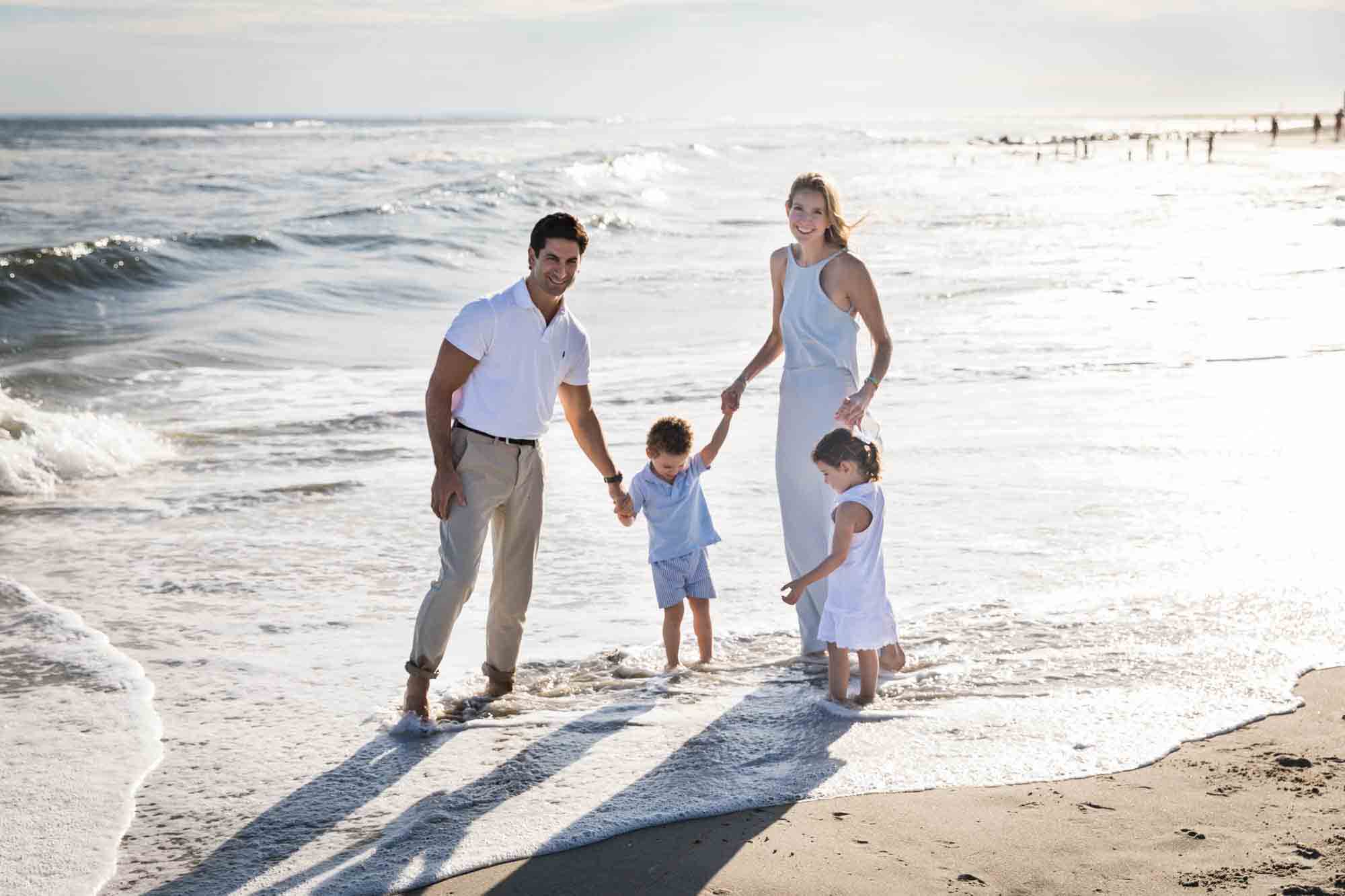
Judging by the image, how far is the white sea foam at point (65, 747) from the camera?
3.81 m

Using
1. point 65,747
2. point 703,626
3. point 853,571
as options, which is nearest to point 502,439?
point 703,626

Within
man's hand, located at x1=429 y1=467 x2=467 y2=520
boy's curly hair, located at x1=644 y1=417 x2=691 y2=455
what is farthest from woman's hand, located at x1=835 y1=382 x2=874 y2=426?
man's hand, located at x1=429 y1=467 x2=467 y2=520

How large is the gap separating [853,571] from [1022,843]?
4.48ft

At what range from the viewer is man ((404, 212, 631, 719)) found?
4.71 metres

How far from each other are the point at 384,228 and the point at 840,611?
24.6m

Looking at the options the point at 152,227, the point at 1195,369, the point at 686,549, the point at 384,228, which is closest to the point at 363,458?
the point at 686,549

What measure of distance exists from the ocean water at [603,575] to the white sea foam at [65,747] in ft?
0.06

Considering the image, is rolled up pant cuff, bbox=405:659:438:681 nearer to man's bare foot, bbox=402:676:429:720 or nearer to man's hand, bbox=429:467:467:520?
man's bare foot, bbox=402:676:429:720

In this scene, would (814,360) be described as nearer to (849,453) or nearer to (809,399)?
(809,399)

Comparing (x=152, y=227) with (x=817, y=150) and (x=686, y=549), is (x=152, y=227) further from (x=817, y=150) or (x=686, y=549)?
(x=817, y=150)

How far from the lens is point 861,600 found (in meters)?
4.79

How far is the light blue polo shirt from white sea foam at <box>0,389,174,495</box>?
5.13 m

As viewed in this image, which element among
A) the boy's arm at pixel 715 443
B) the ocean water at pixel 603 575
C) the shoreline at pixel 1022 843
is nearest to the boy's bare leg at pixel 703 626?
the ocean water at pixel 603 575

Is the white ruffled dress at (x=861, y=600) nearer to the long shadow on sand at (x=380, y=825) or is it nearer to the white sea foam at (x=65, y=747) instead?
the long shadow on sand at (x=380, y=825)
